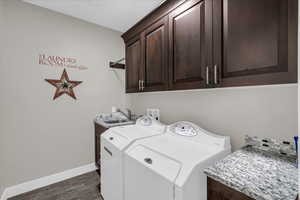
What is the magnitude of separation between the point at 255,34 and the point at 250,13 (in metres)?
→ 0.15

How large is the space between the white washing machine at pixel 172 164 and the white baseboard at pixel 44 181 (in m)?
1.50

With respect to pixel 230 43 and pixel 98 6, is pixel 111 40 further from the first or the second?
pixel 230 43

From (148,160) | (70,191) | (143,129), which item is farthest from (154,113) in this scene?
(70,191)

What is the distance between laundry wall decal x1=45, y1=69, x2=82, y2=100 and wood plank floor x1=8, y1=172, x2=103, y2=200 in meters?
1.31

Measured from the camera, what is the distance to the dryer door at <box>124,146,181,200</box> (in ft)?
2.52

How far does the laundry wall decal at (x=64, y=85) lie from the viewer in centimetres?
202

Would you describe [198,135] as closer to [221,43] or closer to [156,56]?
[221,43]

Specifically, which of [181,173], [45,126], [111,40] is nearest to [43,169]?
[45,126]

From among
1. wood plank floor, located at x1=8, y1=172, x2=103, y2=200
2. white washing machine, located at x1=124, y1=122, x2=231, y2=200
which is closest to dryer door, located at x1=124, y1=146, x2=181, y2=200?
white washing machine, located at x1=124, y1=122, x2=231, y2=200

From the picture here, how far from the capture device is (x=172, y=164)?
2.73ft

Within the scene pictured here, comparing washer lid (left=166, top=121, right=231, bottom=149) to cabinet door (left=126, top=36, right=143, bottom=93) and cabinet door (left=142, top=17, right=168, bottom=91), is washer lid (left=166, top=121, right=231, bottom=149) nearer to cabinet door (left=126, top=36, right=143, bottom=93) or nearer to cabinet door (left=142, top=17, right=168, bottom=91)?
cabinet door (left=142, top=17, right=168, bottom=91)

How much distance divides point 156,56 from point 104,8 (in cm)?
115

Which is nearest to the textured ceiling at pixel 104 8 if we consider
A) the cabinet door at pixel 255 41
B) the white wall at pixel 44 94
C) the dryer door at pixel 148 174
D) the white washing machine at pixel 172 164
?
the white wall at pixel 44 94

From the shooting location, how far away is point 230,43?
0.95m
